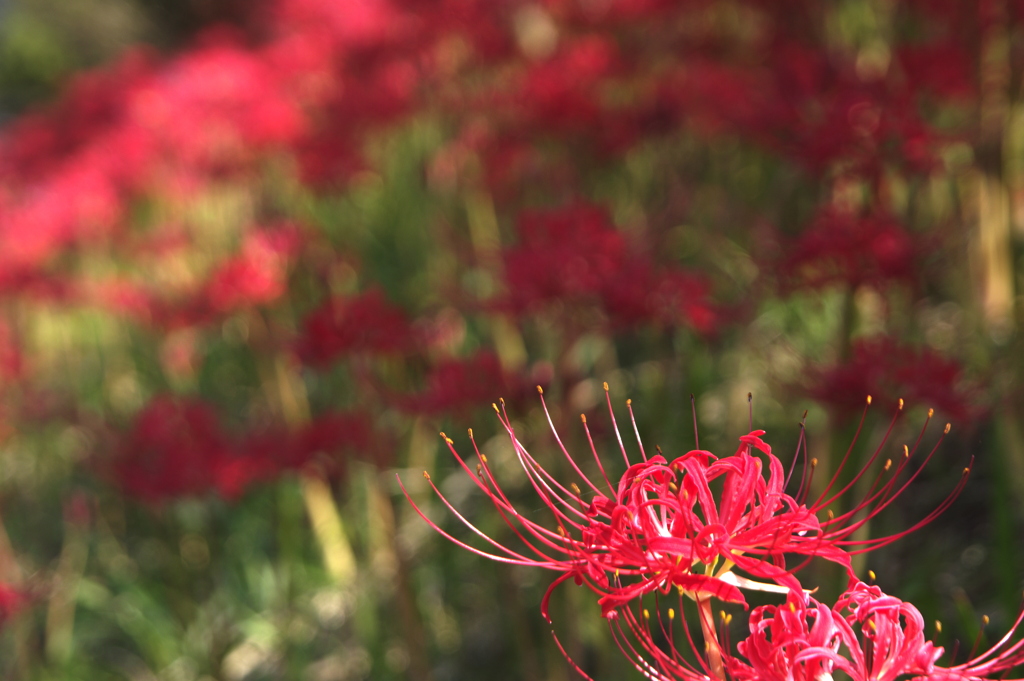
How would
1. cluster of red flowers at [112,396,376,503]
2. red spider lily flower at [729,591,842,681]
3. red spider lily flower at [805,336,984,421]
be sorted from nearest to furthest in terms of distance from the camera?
red spider lily flower at [729,591,842,681] < red spider lily flower at [805,336,984,421] < cluster of red flowers at [112,396,376,503]

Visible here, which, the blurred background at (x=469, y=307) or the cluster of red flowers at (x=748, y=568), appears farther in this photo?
the blurred background at (x=469, y=307)

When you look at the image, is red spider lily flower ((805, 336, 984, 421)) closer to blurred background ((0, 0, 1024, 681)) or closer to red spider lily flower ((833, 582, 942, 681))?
blurred background ((0, 0, 1024, 681))

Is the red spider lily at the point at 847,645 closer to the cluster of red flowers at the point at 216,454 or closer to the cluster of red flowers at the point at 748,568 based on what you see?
the cluster of red flowers at the point at 748,568

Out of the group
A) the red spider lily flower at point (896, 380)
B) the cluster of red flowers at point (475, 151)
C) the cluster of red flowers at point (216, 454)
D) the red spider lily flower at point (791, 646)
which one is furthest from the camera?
the cluster of red flowers at point (216, 454)

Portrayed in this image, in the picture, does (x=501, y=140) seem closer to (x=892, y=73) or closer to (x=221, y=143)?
(x=892, y=73)

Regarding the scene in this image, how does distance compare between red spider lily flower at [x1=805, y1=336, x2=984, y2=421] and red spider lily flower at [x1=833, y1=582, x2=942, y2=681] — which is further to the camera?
red spider lily flower at [x1=805, y1=336, x2=984, y2=421]

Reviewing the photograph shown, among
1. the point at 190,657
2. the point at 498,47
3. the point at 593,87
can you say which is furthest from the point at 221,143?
the point at 190,657

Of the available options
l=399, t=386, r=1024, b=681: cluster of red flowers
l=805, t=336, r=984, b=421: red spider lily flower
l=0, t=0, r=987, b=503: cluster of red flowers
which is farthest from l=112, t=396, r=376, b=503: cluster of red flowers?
l=399, t=386, r=1024, b=681: cluster of red flowers

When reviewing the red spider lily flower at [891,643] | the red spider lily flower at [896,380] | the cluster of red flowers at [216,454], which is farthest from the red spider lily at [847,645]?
the cluster of red flowers at [216,454]
